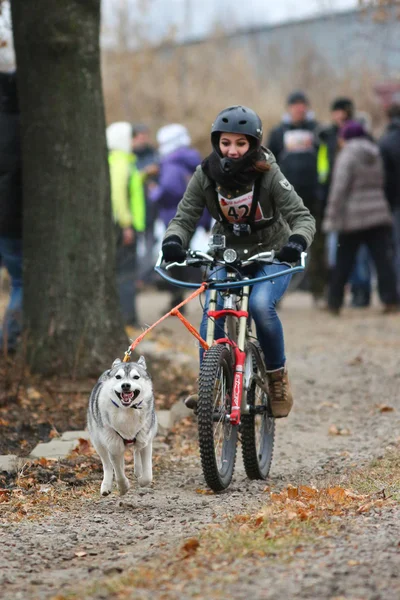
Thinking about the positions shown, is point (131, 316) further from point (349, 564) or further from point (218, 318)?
point (349, 564)

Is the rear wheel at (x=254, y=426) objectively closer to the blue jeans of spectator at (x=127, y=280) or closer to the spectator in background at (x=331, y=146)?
the blue jeans of spectator at (x=127, y=280)

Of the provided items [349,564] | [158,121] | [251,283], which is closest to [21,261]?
[251,283]

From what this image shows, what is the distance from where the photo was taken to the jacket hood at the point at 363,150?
1539cm

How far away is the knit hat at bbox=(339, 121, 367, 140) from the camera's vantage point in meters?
15.5

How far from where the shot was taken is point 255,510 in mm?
5863

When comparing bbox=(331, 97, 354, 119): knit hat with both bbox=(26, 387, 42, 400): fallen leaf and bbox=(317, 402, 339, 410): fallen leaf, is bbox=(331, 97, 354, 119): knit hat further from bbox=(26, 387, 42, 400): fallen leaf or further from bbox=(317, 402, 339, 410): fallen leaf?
bbox=(26, 387, 42, 400): fallen leaf

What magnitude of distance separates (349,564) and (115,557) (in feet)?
3.51

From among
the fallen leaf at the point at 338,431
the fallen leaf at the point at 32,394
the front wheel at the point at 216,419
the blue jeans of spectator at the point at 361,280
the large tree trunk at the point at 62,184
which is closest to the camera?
the front wheel at the point at 216,419

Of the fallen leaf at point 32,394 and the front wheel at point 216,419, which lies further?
the fallen leaf at point 32,394

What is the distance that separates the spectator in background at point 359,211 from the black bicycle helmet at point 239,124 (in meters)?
8.99

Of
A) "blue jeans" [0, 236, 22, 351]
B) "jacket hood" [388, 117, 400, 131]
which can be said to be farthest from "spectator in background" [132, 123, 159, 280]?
"blue jeans" [0, 236, 22, 351]

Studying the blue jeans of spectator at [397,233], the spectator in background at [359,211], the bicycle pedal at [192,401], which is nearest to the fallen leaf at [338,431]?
the bicycle pedal at [192,401]

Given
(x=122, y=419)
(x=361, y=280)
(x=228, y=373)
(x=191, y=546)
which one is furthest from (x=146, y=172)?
(x=191, y=546)

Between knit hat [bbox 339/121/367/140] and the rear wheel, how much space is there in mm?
8950
